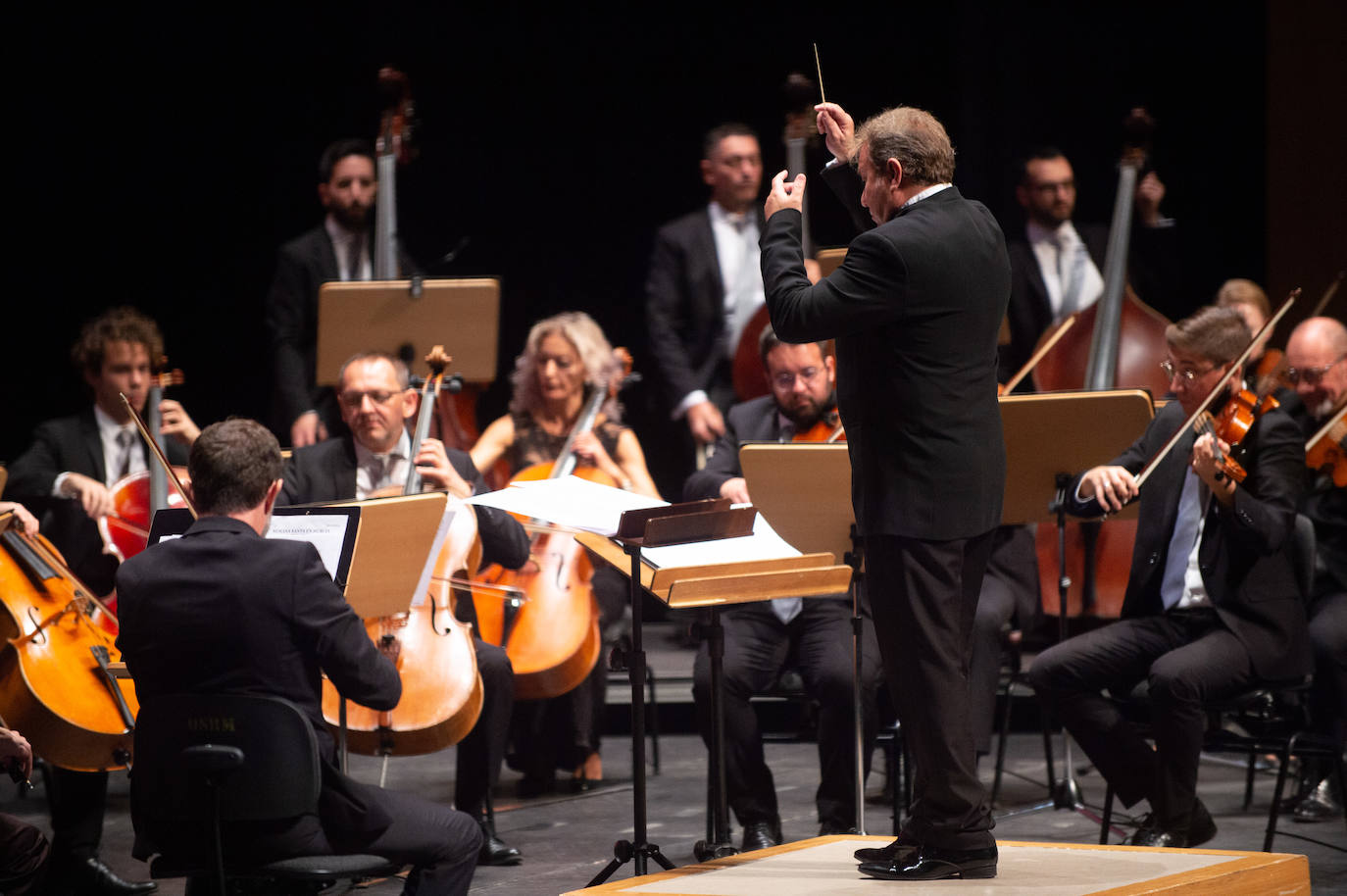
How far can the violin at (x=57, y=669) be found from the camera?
3.21 metres

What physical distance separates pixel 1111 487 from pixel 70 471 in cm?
288

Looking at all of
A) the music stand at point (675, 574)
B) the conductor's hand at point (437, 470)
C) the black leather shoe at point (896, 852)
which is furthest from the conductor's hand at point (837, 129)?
the conductor's hand at point (437, 470)

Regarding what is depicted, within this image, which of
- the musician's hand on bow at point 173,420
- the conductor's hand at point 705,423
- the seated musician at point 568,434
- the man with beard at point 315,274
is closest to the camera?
the musician's hand on bow at point 173,420

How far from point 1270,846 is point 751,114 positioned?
3609 mm

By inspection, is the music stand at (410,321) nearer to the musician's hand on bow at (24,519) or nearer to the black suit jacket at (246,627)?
the musician's hand on bow at (24,519)

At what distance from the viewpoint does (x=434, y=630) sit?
3553 mm

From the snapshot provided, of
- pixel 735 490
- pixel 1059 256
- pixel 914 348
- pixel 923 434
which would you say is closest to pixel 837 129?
pixel 914 348

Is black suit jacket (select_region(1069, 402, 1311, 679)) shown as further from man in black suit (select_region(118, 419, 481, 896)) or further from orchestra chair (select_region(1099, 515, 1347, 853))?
man in black suit (select_region(118, 419, 481, 896))

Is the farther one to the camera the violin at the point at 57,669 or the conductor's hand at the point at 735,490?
the conductor's hand at the point at 735,490

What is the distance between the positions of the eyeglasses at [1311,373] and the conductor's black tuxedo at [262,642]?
2.69 meters

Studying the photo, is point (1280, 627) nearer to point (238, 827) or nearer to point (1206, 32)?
point (238, 827)

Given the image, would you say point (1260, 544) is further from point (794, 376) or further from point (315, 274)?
point (315, 274)

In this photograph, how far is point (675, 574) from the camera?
3.06 meters

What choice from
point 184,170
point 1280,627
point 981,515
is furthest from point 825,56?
point 981,515
